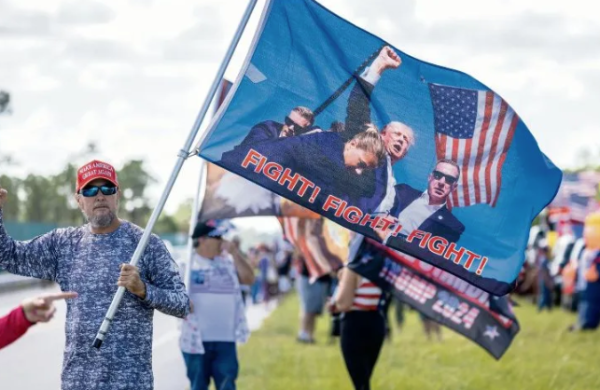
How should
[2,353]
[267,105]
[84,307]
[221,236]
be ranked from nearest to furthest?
1. [84,307]
2. [267,105]
3. [221,236]
4. [2,353]

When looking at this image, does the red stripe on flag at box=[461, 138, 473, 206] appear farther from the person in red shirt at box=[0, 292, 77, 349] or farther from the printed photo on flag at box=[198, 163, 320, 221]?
the person in red shirt at box=[0, 292, 77, 349]

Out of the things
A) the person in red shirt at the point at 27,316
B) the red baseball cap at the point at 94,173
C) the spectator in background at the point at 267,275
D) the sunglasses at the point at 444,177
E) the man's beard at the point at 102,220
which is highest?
the sunglasses at the point at 444,177

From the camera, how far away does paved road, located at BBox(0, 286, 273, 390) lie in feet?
44.3

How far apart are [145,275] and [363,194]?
66.3 inches

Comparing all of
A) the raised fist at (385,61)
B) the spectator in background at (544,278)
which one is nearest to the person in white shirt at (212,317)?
the raised fist at (385,61)

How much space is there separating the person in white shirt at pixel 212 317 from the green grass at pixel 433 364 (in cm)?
295

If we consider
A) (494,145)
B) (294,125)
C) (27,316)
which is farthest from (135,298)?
(494,145)

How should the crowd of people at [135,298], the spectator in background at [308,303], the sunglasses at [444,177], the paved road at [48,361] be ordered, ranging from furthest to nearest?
the spectator in background at [308,303] → the paved road at [48,361] → the sunglasses at [444,177] → the crowd of people at [135,298]

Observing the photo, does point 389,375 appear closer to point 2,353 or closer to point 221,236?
point 221,236

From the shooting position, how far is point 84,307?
5.94m

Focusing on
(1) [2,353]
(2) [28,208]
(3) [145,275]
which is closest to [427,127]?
(3) [145,275]

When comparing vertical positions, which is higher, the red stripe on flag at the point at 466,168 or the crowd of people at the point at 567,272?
the red stripe on flag at the point at 466,168

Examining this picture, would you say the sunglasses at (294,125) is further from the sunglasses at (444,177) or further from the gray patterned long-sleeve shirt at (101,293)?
the gray patterned long-sleeve shirt at (101,293)

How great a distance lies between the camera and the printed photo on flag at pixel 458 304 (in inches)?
435
